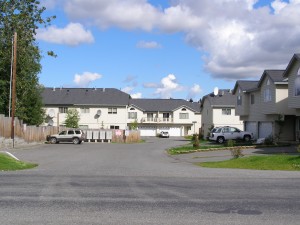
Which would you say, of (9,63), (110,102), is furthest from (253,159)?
(110,102)

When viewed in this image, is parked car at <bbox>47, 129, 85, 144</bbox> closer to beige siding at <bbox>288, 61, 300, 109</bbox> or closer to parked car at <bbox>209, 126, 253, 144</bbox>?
parked car at <bbox>209, 126, 253, 144</bbox>

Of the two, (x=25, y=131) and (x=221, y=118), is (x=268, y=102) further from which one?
(x=221, y=118)

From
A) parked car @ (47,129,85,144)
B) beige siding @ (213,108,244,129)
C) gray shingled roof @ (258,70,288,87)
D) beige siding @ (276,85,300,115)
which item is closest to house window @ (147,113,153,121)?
beige siding @ (213,108,244,129)

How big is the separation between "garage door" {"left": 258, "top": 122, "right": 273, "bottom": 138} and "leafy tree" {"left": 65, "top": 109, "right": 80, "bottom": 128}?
36.7 m

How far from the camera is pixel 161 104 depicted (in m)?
96.2

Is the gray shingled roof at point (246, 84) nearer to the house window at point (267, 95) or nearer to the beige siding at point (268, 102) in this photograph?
the beige siding at point (268, 102)

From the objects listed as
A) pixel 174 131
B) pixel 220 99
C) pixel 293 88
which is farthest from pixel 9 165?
pixel 174 131

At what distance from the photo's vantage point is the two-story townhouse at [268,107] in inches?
1585

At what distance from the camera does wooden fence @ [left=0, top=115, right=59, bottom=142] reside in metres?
35.7

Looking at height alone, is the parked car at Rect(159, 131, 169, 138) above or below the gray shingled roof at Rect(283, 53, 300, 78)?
below

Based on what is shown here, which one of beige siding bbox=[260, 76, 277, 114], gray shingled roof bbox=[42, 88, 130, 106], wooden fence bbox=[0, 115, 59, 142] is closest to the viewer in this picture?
wooden fence bbox=[0, 115, 59, 142]

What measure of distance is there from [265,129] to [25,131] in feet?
75.8

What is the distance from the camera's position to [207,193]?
11.7m

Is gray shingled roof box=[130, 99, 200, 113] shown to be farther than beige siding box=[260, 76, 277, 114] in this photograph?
Yes
